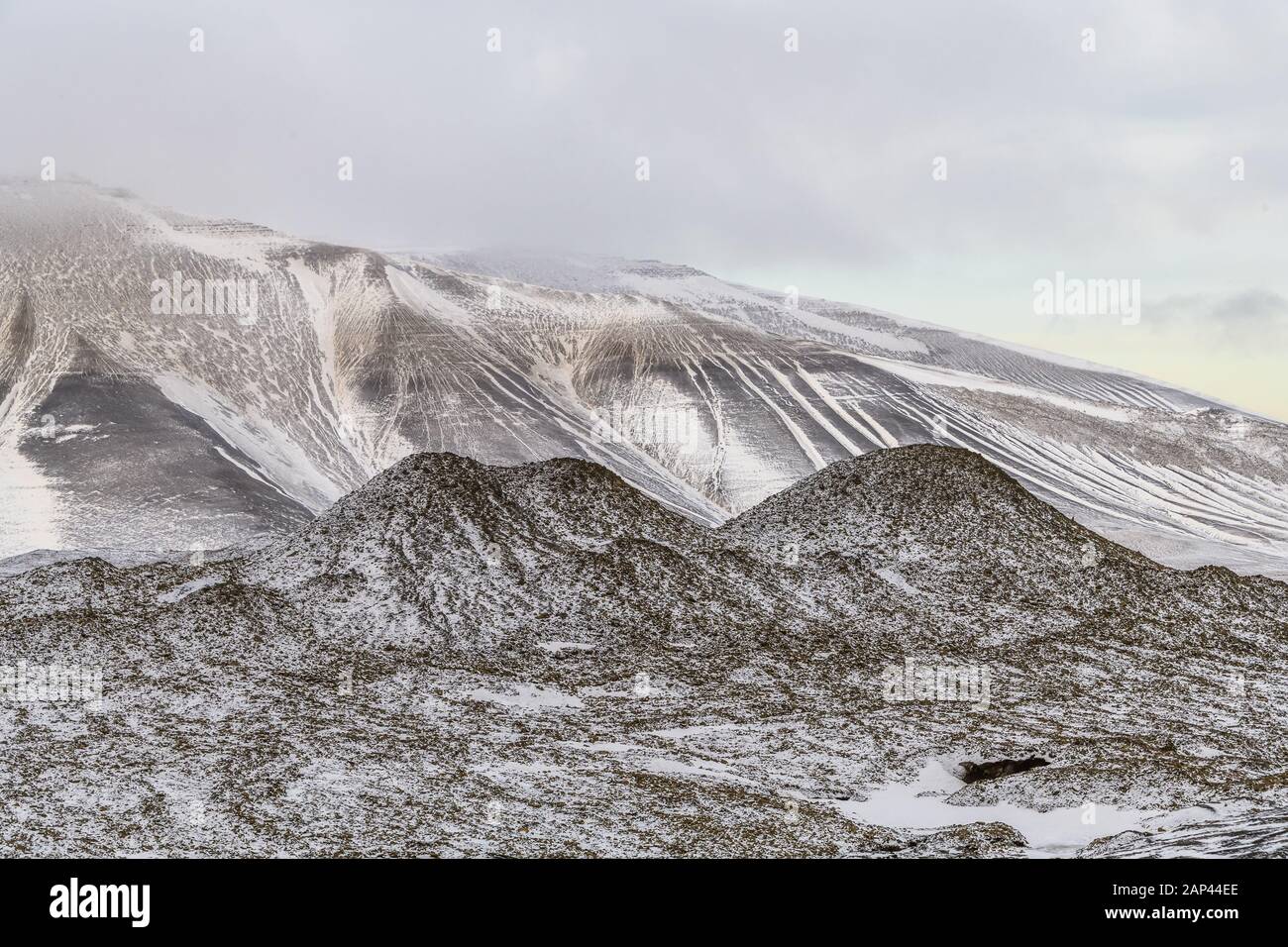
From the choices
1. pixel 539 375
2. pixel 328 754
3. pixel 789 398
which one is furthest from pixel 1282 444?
pixel 328 754

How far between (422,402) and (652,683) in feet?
372

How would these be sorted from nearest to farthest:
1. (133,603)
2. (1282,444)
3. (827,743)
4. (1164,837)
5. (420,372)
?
1. (1164,837)
2. (827,743)
3. (133,603)
4. (420,372)
5. (1282,444)

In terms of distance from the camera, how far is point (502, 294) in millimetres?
182000

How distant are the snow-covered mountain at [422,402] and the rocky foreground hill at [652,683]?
54.8 meters

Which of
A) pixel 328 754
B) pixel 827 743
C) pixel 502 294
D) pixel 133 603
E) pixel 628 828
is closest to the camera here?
pixel 628 828

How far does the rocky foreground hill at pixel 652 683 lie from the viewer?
85.4 ft

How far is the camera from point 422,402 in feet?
491

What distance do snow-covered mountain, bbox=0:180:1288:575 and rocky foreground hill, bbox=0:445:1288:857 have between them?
54.8 meters

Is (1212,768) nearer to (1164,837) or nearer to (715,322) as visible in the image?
(1164,837)

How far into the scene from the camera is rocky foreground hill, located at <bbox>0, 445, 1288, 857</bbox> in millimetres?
26031

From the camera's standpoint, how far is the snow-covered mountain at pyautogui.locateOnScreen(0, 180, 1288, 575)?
11538 centimetres

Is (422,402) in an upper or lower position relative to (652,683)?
upper

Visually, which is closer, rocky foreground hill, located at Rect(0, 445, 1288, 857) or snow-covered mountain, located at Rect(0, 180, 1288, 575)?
rocky foreground hill, located at Rect(0, 445, 1288, 857)

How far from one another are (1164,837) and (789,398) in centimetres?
13555
